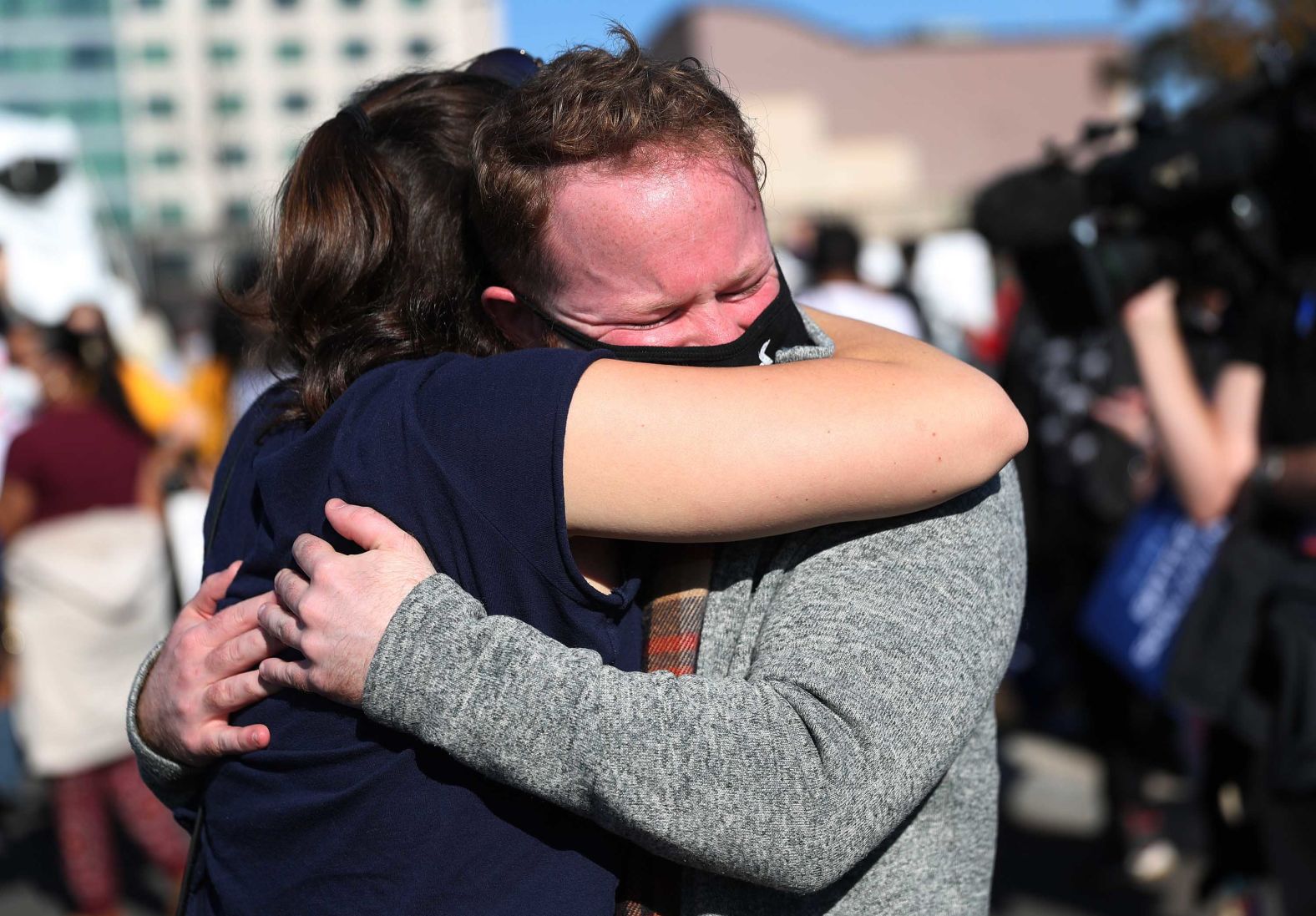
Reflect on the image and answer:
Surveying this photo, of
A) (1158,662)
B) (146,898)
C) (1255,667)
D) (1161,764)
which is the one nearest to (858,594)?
(1255,667)

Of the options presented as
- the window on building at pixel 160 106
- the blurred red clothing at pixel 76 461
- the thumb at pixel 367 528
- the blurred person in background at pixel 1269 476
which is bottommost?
the window on building at pixel 160 106

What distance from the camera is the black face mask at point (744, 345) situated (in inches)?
52.9

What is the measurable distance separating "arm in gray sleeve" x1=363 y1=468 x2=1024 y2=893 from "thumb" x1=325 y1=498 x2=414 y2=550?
0.20 ft

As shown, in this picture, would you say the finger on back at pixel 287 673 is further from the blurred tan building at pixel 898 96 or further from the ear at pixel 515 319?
the blurred tan building at pixel 898 96

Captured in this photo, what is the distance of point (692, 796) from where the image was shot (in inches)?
45.3

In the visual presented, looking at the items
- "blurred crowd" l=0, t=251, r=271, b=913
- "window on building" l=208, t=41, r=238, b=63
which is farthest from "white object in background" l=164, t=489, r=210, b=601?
"window on building" l=208, t=41, r=238, b=63

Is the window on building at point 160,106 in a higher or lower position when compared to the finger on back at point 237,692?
lower

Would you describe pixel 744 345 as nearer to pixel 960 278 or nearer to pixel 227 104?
pixel 960 278

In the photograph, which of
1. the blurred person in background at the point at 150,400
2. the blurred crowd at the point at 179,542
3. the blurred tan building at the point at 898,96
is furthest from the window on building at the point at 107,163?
the blurred tan building at the point at 898,96

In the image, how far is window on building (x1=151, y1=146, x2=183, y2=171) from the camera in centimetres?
1445

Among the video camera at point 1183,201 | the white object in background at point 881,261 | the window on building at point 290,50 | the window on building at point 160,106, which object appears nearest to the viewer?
the video camera at point 1183,201

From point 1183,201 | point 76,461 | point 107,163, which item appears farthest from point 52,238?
point 1183,201

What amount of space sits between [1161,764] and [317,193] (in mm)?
4395

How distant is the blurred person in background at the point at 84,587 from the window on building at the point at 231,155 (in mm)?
9586
